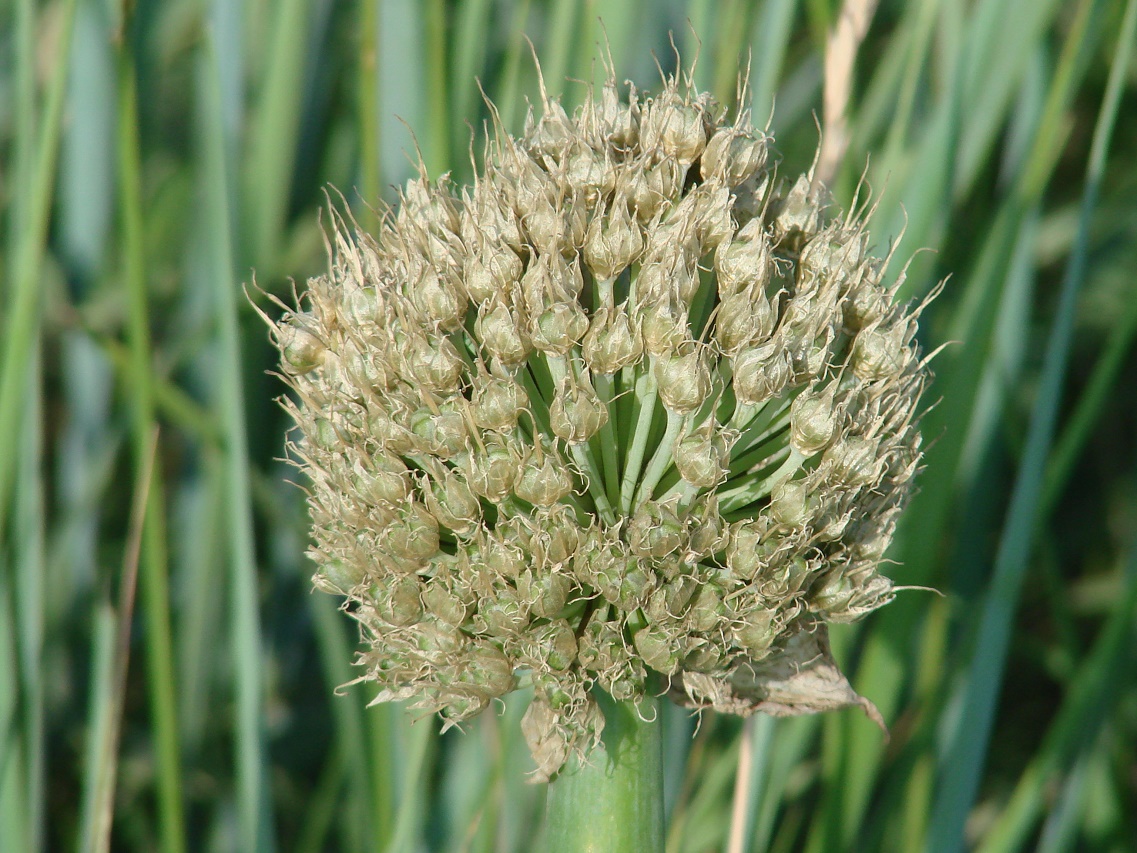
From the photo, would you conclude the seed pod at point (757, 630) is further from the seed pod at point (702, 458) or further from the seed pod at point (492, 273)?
the seed pod at point (492, 273)

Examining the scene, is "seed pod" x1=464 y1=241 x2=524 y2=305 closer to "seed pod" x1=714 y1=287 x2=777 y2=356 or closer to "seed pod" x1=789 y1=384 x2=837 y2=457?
"seed pod" x1=714 y1=287 x2=777 y2=356

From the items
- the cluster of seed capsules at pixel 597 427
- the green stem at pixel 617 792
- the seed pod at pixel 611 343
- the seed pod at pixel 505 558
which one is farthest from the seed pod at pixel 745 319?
the green stem at pixel 617 792

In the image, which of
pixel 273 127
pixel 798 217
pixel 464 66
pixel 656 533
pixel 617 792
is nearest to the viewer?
pixel 656 533

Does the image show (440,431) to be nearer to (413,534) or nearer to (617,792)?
(413,534)

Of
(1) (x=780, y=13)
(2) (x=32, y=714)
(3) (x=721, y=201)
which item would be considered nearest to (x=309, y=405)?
(3) (x=721, y=201)

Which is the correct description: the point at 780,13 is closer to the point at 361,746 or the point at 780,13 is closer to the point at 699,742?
the point at 699,742

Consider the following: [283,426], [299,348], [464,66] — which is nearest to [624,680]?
[299,348]

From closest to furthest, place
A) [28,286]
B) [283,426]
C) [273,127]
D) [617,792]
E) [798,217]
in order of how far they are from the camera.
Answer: [617,792] → [798,217] → [28,286] → [273,127] → [283,426]
